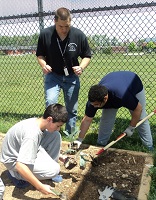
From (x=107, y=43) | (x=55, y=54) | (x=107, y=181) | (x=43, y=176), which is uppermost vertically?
(x=55, y=54)

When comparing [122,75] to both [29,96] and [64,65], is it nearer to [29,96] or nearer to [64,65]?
[64,65]

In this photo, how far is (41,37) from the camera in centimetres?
338

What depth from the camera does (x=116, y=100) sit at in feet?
9.68

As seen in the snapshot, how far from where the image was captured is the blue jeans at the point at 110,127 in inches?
130

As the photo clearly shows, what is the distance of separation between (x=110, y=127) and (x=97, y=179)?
787 millimetres

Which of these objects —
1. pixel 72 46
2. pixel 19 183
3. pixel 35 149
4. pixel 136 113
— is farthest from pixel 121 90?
pixel 19 183

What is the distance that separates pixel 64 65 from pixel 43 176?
140cm

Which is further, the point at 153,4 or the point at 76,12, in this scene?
the point at 76,12

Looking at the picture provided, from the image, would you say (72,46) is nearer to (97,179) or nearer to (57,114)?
(57,114)

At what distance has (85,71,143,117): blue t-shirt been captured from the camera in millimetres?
2891

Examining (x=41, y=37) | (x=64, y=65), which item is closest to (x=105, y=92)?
(x=64, y=65)

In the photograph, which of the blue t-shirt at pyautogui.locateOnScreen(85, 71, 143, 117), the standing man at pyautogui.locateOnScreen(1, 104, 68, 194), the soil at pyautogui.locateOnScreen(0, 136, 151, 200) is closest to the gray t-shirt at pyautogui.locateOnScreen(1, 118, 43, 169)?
the standing man at pyautogui.locateOnScreen(1, 104, 68, 194)

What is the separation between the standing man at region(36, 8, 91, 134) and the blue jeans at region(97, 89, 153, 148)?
20.5 inches

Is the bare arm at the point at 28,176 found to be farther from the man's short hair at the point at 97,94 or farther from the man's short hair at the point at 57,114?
the man's short hair at the point at 97,94
